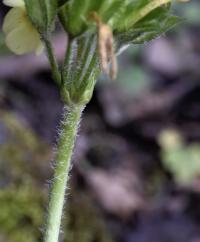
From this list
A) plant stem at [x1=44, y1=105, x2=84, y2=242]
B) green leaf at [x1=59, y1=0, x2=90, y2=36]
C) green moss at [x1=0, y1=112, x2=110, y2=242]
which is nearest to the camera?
green leaf at [x1=59, y1=0, x2=90, y2=36]

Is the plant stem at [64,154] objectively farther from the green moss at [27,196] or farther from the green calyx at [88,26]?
the green moss at [27,196]

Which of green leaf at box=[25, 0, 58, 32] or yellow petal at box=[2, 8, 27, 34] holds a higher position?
green leaf at box=[25, 0, 58, 32]

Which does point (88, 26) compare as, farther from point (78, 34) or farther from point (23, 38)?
Result: point (23, 38)

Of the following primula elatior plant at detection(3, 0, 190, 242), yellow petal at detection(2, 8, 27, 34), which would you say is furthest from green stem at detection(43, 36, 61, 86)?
yellow petal at detection(2, 8, 27, 34)

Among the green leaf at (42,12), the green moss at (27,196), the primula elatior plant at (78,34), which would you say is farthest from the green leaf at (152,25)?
the green moss at (27,196)

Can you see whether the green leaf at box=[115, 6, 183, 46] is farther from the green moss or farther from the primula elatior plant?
the green moss

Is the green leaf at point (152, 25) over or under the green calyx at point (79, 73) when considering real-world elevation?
over

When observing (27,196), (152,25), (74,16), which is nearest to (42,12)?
(74,16)
